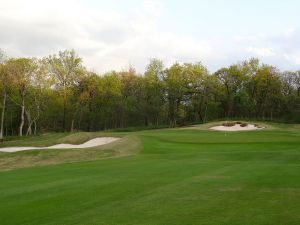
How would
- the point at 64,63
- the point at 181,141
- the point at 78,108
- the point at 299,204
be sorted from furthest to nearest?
1. the point at 78,108
2. the point at 64,63
3. the point at 181,141
4. the point at 299,204

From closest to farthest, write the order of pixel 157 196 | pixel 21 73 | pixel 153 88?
pixel 157 196
pixel 21 73
pixel 153 88

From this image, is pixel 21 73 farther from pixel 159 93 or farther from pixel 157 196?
pixel 157 196

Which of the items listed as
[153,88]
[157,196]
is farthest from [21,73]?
[157,196]

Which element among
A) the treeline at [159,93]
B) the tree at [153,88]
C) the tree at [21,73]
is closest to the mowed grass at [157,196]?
the tree at [21,73]

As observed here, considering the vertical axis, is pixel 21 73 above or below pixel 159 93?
above

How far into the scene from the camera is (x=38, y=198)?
43.3 feet

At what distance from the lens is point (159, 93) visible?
287ft

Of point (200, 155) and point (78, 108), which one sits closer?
point (200, 155)

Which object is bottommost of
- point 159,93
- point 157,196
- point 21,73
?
point 157,196

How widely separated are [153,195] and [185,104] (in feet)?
273

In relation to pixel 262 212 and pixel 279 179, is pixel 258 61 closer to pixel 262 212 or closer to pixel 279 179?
pixel 279 179

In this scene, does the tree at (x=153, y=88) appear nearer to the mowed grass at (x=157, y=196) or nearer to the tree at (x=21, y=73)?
the tree at (x=21, y=73)

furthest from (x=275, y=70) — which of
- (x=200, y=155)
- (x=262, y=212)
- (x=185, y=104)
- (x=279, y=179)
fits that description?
(x=262, y=212)

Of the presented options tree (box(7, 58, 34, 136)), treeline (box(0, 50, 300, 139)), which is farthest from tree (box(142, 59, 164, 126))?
tree (box(7, 58, 34, 136))
